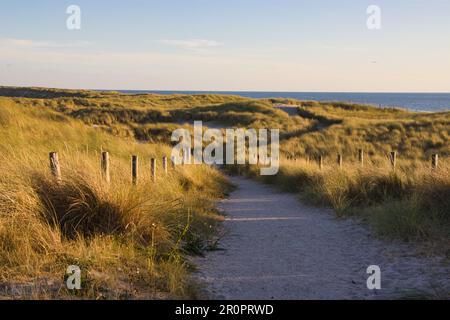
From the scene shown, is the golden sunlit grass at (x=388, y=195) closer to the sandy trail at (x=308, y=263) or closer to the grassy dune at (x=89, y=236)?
the sandy trail at (x=308, y=263)

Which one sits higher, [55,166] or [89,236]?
[55,166]

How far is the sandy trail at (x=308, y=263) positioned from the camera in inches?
228

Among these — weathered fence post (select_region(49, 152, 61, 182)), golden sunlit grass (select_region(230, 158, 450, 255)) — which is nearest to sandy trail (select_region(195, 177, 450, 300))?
golden sunlit grass (select_region(230, 158, 450, 255))

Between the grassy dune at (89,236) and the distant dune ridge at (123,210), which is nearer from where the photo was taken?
the grassy dune at (89,236)

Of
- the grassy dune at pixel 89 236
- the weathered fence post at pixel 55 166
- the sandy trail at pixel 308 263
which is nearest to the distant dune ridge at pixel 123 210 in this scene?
the grassy dune at pixel 89 236

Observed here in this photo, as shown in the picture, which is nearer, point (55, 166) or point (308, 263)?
point (308, 263)

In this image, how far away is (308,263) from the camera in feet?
23.1

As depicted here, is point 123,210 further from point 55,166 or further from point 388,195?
point 388,195

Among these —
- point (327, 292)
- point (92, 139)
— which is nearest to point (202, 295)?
point (327, 292)

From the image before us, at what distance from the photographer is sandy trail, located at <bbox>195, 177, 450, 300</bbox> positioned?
19.0ft

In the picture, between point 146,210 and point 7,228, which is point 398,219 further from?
point 7,228

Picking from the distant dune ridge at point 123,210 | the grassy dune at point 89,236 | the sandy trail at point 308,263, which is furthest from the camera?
the sandy trail at point 308,263

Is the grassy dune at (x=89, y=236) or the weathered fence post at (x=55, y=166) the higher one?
the weathered fence post at (x=55, y=166)

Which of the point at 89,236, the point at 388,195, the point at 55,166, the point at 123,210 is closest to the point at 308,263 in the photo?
the point at 123,210
